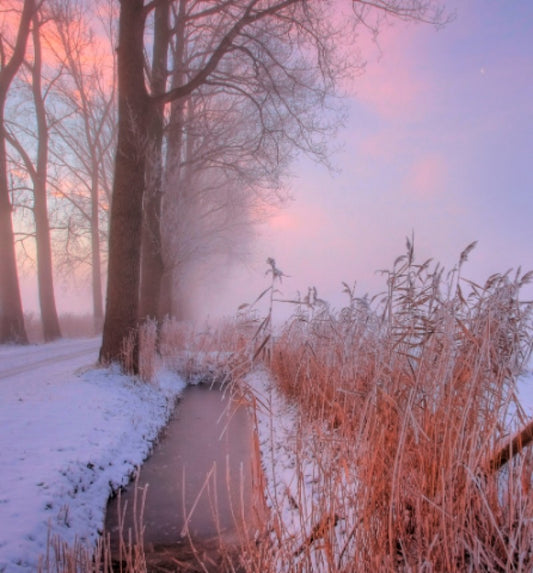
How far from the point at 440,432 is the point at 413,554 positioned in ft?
1.81

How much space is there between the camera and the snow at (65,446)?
2.74 metres

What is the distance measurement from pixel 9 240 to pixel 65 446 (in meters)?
9.86

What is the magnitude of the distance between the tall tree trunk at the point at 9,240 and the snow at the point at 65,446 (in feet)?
16.3

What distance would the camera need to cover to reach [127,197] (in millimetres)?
7039

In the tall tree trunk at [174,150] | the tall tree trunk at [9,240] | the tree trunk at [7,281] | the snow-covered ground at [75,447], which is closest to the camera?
the snow-covered ground at [75,447]

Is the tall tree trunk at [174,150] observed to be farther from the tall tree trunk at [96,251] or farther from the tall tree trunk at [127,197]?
the tall tree trunk at [96,251]

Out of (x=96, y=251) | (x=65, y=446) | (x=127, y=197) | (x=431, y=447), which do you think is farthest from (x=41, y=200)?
(x=431, y=447)

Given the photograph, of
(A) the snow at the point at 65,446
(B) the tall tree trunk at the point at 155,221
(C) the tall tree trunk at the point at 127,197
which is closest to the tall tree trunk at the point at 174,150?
(B) the tall tree trunk at the point at 155,221

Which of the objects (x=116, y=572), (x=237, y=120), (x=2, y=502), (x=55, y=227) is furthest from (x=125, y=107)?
(x=55, y=227)

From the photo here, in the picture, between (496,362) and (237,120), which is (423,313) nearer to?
(496,362)

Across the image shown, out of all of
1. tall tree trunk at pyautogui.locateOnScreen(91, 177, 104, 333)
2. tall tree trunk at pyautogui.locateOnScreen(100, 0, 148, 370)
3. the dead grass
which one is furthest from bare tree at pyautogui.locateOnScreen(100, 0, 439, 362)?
tall tree trunk at pyautogui.locateOnScreen(91, 177, 104, 333)

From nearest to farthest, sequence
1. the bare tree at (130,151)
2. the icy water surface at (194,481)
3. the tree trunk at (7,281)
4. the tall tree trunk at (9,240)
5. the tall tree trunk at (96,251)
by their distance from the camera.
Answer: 1. the icy water surface at (194,481)
2. the bare tree at (130,151)
3. the tall tree trunk at (9,240)
4. the tree trunk at (7,281)
5. the tall tree trunk at (96,251)

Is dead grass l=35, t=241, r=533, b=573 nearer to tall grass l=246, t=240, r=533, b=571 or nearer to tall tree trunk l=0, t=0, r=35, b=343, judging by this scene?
tall grass l=246, t=240, r=533, b=571

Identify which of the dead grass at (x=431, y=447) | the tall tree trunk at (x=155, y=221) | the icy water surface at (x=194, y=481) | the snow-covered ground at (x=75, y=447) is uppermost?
the tall tree trunk at (x=155, y=221)
